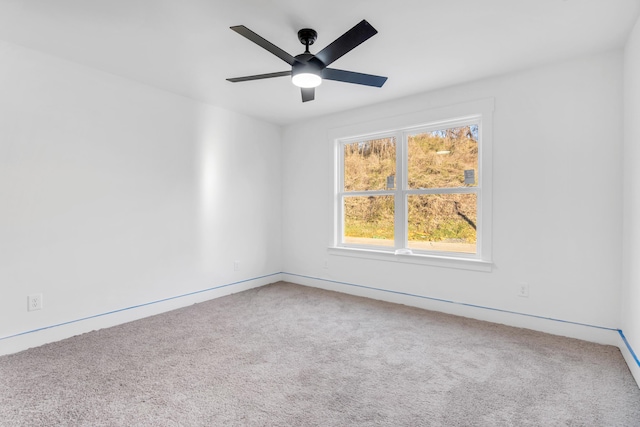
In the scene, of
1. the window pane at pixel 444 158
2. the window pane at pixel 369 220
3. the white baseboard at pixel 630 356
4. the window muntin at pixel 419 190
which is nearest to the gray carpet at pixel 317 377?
the white baseboard at pixel 630 356

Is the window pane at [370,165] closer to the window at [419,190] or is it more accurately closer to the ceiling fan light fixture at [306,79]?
the window at [419,190]

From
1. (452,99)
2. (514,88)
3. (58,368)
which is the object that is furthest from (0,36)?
(514,88)

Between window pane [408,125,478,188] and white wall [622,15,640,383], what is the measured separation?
1.16 metres

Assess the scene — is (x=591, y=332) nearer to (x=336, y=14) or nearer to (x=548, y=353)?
(x=548, y=353)

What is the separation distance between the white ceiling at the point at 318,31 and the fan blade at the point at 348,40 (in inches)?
10.1

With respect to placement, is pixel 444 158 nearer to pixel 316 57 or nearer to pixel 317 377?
pixel 316 57

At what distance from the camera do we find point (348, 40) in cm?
189

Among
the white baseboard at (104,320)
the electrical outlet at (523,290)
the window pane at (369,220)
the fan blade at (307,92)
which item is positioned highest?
the fan blade at (307,92)

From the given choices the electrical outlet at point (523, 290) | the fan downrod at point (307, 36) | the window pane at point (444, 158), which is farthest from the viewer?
the window pane at point (444, 158)

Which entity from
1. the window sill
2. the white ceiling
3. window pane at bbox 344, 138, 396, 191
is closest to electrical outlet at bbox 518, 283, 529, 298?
the window sill

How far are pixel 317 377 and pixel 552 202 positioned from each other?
8.02 ft

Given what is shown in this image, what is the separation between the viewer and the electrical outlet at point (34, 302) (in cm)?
255

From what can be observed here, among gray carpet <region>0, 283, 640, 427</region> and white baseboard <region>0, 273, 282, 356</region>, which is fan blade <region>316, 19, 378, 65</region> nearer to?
gray carpet <region>0, 283, 640, 427</region>

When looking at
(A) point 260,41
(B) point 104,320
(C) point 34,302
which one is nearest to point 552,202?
(A) point 260,41
